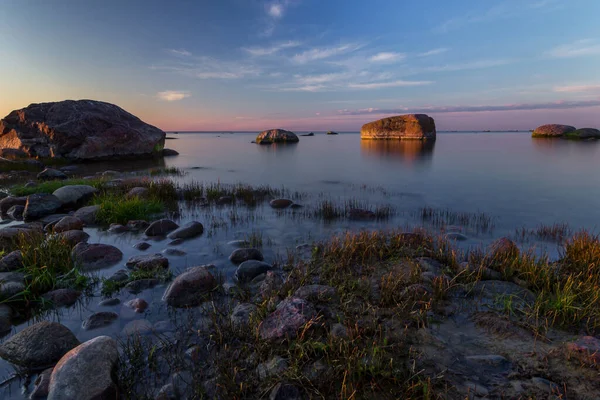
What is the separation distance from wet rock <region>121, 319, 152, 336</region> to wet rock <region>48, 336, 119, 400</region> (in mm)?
780

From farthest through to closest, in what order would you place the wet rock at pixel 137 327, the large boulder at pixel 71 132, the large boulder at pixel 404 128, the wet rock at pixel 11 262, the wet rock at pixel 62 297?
the large boulder at pixel 404 128 < the large boulder at pixel 71 132 < the wet rock at pixel 11 262 < the wet rock at pixel 62 297 < the wet rock at pixel 137 327

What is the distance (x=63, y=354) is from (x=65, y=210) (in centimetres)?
1074

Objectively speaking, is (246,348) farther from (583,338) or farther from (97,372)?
(583,338)

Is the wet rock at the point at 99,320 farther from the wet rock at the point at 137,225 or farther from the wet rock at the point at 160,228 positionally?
the wet rock at the point at 137,225

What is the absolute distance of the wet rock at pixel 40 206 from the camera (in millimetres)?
11172

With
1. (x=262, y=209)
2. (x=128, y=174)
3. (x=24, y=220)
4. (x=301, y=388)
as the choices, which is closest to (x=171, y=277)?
(x=301, y=388)

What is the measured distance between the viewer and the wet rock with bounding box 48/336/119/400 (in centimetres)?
324

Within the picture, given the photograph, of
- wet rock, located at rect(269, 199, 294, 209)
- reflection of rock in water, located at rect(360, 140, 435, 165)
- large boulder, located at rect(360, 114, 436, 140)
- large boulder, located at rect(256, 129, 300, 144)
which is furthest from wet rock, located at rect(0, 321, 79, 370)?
large boulder, located at rect(360, 114, 436, 140)

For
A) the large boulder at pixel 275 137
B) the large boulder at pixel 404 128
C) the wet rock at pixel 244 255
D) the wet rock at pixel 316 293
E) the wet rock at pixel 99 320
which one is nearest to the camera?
the wet rock at pixel 99 320

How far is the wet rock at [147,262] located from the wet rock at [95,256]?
46cm

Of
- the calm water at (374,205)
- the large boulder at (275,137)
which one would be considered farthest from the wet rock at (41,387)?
the large boulder at (275,137)

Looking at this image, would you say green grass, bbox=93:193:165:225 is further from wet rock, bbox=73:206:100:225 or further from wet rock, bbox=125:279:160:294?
wet rock, bbox=125:279:160:294

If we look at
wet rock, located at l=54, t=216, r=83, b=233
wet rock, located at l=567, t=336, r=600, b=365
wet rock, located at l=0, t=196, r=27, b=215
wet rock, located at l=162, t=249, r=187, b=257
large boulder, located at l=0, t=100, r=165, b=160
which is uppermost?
large boulder, located at l=0, t=100, r=165, b=160

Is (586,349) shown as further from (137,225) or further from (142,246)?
(137,225)
